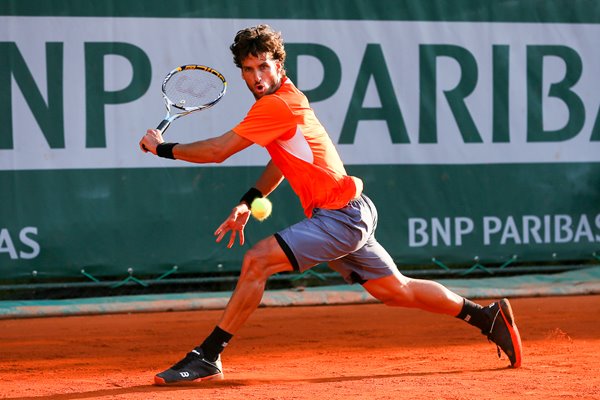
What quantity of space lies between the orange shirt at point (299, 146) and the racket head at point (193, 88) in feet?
2.53

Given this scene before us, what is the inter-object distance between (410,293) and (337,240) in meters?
0.46

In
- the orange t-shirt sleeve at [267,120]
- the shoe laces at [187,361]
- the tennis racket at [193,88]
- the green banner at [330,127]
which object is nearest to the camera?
→ the orange t-shirt sleeve at [267,120]

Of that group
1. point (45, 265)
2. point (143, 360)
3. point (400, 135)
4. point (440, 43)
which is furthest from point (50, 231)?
point (440, 43)

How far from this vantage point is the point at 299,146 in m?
4.54

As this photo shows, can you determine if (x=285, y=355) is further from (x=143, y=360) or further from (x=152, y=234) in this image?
(x=152, y=234)

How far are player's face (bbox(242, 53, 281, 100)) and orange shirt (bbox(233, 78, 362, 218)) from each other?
48 mm

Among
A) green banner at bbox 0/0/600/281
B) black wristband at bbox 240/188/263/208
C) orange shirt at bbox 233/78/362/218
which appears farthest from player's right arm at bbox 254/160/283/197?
green banner at bbox 0/0/600/281

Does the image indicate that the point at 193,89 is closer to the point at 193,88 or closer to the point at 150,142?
the point at 193,88

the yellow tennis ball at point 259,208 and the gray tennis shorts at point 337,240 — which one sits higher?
the yellow tennis ball at point 259,208

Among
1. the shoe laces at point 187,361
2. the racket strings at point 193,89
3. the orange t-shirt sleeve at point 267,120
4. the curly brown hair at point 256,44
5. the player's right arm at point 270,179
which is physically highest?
the curly brown hair at point 256,44

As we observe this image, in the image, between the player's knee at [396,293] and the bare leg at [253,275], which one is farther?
the player's knee at [396,293]

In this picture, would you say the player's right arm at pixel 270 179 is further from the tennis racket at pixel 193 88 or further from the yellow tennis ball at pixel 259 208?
the tennis racket at pixel 193 88

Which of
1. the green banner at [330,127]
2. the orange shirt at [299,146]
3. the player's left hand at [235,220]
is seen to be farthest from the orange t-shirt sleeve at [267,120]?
→ the green banner at [330,127]

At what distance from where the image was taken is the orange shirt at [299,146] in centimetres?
448
